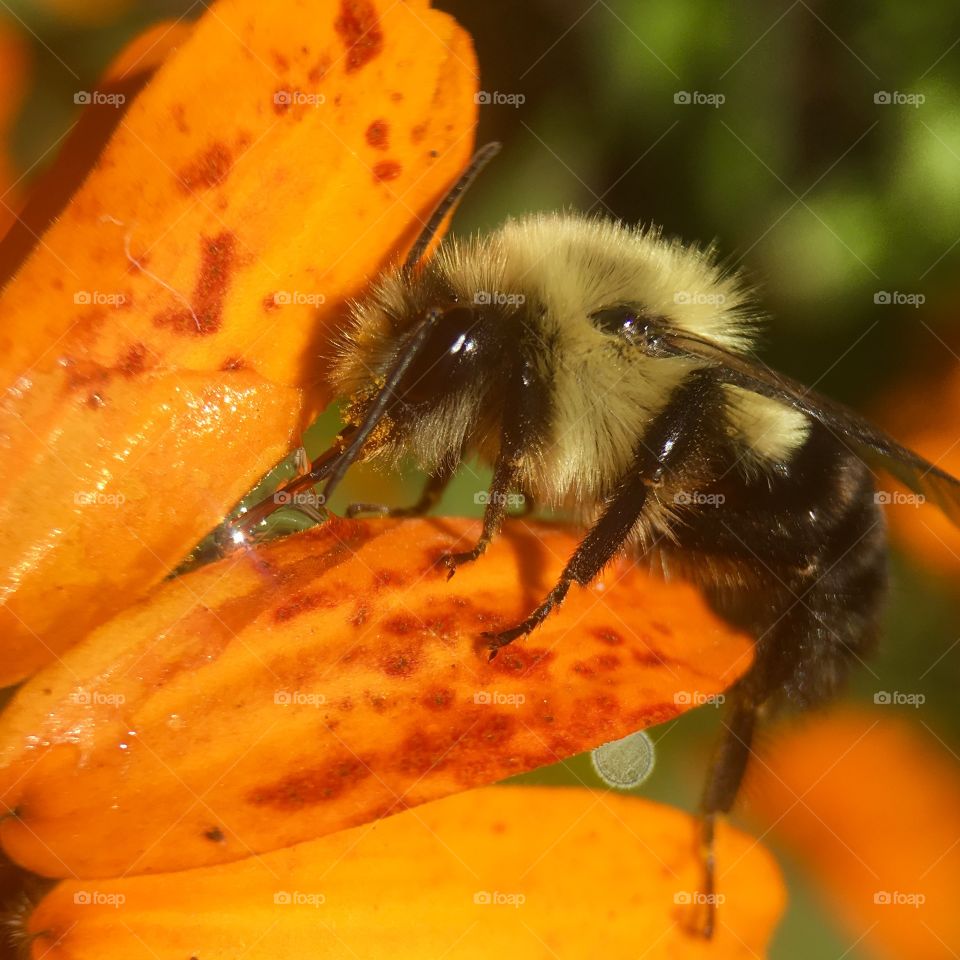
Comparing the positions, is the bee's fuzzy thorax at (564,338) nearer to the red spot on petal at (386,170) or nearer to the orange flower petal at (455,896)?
the red spot on petal at (386,170)

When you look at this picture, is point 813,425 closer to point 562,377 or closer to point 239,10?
point 562,377

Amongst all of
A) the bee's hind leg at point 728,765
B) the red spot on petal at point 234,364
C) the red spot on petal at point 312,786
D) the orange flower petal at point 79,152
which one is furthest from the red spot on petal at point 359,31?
the bee's hind leg at point 728,765

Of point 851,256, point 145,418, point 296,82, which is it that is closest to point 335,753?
point 145,418

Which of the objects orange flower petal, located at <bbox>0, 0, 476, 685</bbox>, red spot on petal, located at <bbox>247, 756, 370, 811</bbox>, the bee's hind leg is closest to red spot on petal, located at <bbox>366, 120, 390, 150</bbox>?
orange flower petal, located at <bbox>0, 0, 476, 685</bbox>

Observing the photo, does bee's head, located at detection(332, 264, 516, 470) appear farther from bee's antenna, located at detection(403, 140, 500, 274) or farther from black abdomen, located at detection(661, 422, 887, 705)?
black abdomen, located at detection(661, 422, 887, 705)

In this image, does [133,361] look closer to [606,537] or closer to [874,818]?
[606,537]

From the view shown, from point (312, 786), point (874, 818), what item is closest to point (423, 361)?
point (312, 786)
